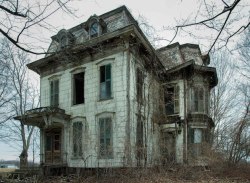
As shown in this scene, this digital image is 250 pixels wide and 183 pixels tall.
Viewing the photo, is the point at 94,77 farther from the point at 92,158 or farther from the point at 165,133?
the point at 165,133

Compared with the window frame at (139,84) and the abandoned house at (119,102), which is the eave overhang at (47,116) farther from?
the window frame at (139,84)

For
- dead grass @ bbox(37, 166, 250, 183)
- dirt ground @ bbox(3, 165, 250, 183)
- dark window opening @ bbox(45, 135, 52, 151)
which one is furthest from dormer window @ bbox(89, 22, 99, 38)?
dead grass @ bbox(37, 166, 250, 183)

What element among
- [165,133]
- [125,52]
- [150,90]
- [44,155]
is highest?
[125,52]

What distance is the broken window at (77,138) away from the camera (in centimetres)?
1820

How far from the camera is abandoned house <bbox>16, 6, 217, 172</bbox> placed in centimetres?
1664

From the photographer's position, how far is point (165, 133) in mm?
21266

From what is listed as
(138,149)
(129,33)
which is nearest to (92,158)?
(138,149)

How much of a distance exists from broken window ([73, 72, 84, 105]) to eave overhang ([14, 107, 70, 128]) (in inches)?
49.9

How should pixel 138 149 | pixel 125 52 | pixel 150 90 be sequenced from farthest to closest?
pixel 150 90
pixel 125 52
pixel 138 149

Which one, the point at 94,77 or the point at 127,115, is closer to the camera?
the point at 127,115

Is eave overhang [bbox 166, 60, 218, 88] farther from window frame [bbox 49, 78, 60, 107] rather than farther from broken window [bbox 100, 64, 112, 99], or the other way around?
window frame [bbox 49, 78, 60, 107]

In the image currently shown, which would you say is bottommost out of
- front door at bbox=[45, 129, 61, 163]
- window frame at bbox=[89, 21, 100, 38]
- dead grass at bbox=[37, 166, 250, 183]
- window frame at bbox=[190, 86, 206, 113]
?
dead grass at bbox=[37, 166, 250, 183]

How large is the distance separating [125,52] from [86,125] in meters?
4.74


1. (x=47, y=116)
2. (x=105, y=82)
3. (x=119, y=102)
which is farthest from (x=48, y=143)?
(x=119, y=102)
